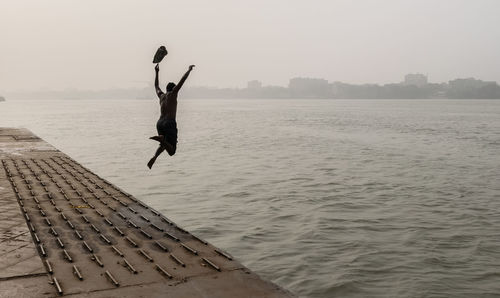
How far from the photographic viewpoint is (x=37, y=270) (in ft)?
28.1

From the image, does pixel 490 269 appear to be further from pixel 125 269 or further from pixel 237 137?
pixel 237 137

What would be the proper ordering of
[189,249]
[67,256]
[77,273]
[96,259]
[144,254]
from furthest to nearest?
[189,249] → [144,254] → [67,256] → [96,259] → [77,273]

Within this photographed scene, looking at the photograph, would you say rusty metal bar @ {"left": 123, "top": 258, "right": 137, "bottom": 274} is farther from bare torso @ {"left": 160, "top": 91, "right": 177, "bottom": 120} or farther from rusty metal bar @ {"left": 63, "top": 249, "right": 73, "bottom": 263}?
bare torso @ {"left": 160, "top": 91, "right": 177, "bottom": 120}

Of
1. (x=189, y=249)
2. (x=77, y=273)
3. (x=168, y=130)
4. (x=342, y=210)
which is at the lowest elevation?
(x=342, y=210)

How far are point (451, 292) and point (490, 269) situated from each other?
2.30m

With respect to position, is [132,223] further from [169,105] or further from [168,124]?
[169,105]

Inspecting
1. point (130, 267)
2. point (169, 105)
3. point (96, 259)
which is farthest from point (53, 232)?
point (169, 105)

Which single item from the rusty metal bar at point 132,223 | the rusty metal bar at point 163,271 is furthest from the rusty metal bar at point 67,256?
the rusty metal bar at point 132,223

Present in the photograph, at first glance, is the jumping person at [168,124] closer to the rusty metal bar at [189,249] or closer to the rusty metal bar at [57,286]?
the rusty metal bar at [57,286]

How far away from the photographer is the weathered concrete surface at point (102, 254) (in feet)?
26.4

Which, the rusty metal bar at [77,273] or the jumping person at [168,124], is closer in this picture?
the jumping person at [168,124]

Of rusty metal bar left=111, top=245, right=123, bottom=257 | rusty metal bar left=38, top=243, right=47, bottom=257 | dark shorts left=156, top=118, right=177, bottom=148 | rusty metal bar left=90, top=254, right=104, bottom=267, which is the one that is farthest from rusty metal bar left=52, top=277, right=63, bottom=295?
dark shorts left=156, top=118, right=177, bottom=148

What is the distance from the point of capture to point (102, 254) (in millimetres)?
9875

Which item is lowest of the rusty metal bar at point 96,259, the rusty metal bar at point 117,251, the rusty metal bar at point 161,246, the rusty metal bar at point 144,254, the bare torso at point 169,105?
the rusty metal bar at point 161,246
